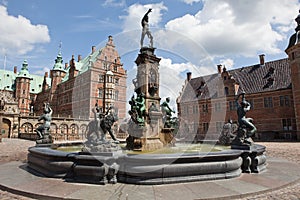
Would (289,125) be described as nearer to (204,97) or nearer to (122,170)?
(204,97)

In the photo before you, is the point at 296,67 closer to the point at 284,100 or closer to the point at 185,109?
the point at 284,100

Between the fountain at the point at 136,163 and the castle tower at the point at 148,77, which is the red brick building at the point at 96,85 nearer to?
the castle tower at the point at 148,77

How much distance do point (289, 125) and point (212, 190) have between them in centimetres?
3148

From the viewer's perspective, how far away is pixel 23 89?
66.6 m

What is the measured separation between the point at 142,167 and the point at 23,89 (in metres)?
73.8

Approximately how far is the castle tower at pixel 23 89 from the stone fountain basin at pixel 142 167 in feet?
233

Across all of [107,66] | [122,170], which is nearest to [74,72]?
[107,66]

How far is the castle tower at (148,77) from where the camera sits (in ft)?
34.8

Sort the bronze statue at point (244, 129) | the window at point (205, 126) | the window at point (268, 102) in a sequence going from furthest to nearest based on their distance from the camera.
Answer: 1. the window at point (205, 126)
2. the window at point (268, 102)
3. the bronze statue at point (244, 129)

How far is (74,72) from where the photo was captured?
161ft

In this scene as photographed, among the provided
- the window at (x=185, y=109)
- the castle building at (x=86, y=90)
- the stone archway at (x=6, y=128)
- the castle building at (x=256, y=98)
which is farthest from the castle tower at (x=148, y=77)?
the stone archway at (x=6, y=128)

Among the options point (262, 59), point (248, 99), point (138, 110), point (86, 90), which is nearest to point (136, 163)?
point (138, 110)

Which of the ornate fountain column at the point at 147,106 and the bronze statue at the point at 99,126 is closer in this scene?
the bronze statue at the point at 99,126

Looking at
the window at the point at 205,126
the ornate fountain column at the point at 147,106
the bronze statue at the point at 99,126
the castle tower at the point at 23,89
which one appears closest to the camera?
the bronze statue at the point at 99,126
